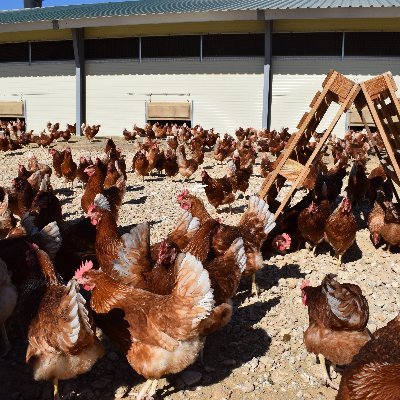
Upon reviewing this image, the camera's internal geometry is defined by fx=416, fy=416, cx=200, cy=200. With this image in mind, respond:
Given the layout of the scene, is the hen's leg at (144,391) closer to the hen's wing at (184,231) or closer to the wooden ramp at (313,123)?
the hen's wing at (184,231)

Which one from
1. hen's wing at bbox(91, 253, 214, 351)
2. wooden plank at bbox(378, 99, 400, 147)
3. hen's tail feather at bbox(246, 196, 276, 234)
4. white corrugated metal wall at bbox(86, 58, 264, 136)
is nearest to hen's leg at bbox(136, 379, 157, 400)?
hen's wing at bbox(91, 253, 214, 351)

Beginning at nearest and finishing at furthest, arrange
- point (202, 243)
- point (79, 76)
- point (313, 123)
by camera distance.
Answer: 1. point (202, 243)
2. point (313, 123)
3. point (79, 76)

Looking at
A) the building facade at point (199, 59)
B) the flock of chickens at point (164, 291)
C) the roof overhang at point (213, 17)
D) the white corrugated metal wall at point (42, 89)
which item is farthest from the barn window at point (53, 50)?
the flock of chickens at point (164, 291)

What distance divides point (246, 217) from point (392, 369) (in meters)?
3.03

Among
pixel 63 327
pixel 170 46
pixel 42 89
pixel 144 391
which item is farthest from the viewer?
pixel 42 89

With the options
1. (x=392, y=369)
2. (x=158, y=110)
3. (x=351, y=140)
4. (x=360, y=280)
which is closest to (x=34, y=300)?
(x=392, y=369)

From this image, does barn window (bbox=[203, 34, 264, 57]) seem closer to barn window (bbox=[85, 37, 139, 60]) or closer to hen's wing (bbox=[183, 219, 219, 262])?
barn window (bbox=[85, 37, 139, 60])

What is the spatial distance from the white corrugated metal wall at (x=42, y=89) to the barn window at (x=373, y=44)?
1395 centimetres

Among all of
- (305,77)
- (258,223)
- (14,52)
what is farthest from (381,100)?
(14,52)

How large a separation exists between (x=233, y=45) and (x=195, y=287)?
721 inches

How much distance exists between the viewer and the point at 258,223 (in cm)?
521

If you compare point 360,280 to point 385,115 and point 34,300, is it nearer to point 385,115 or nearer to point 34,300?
point 385,115

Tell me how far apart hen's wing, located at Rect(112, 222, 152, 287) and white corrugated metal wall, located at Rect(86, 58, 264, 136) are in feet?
55.1

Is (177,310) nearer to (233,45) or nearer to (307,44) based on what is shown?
(307,44)
